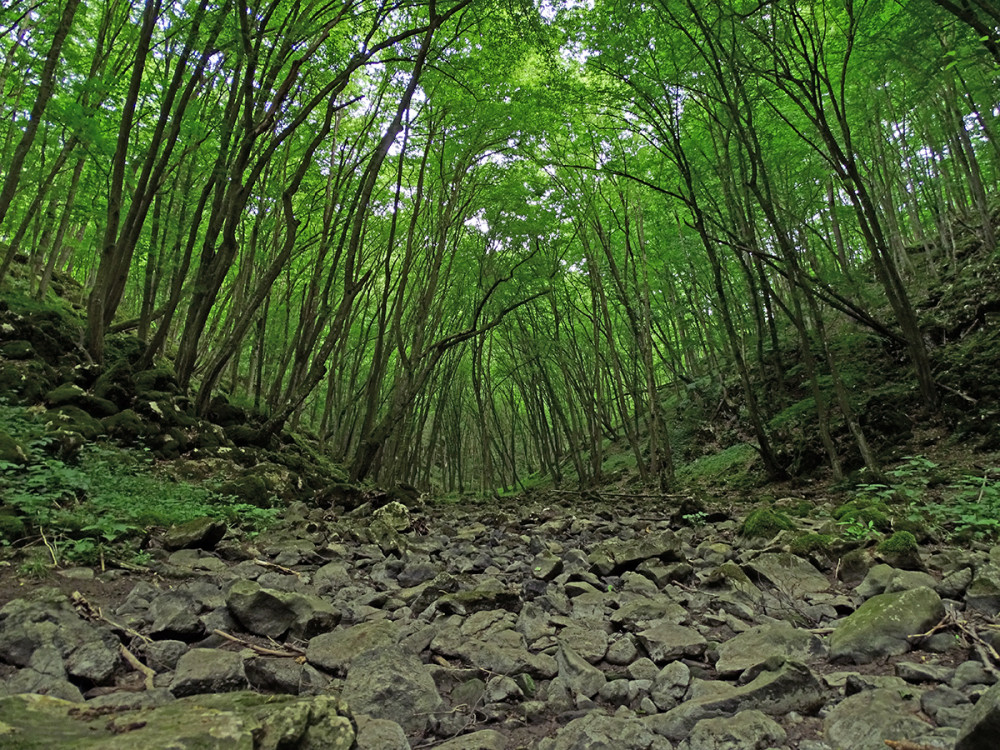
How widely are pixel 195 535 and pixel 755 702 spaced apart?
354cm

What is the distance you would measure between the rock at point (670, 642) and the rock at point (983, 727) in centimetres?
109

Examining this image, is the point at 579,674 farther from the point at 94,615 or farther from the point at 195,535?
the point at 195,535

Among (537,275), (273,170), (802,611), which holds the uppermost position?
(273,170)

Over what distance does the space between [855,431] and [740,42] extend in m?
5.47

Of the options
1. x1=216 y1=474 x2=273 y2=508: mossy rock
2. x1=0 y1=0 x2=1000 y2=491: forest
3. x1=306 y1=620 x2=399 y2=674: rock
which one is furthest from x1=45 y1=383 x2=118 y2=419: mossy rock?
x1=306 y1=620 x2=399 y2=674: rock

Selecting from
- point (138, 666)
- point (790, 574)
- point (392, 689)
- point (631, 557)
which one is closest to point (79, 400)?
point (138, 666)

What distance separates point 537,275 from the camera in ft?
42.2

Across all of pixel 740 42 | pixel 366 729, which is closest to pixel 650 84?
pixel 740 42

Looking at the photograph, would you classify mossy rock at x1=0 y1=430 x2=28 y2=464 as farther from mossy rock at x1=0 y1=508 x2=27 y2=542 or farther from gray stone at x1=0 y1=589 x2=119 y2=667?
gray stone at x1=0 y1=589 x2=119 y2=667

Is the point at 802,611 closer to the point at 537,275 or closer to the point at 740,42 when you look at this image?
the point at 740,42

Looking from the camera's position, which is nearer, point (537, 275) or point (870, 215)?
point (870, 215)

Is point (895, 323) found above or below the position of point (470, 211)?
below

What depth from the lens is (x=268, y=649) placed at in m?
2.19

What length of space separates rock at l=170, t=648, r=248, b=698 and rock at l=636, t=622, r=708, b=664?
164 centimetres
